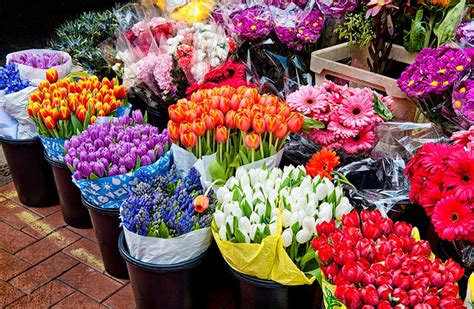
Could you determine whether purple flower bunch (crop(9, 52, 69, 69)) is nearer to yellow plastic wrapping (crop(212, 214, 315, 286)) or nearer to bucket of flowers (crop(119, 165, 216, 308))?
bucket of flowers (crop(119, 165, 216, 308))

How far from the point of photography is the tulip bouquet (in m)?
1.45

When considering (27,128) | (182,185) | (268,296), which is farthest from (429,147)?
(27,128)

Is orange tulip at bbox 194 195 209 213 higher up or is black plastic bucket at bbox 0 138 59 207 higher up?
orange tulip at bbox 194 195 209 213

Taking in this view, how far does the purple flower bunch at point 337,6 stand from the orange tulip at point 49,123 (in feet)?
4.96

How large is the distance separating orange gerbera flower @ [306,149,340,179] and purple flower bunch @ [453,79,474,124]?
0.55m

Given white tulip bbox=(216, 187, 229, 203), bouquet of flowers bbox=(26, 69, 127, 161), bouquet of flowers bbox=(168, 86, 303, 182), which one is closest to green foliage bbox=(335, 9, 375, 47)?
bouquet of flowers bbox=(168, 86, 303, 182)

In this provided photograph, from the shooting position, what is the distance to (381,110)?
8.05ft

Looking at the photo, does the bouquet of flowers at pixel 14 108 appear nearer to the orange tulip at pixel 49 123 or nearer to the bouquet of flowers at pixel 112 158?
the orange tulip at pixel 49 123

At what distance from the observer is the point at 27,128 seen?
3.06 m

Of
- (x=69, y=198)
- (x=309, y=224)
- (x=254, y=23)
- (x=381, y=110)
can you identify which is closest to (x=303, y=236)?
(x=309, y=224)

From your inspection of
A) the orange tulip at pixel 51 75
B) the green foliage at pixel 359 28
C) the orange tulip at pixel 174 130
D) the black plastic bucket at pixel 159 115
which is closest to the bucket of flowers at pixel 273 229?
the orange tulip at pixel 174 130

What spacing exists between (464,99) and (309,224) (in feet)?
2.91

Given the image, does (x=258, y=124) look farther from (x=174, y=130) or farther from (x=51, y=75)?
(x=51, y=75)

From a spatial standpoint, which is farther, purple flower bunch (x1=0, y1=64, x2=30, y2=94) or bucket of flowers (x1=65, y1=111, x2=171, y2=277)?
purple flower bunch (x1=0, y1=64, x2=30, y2=94)
